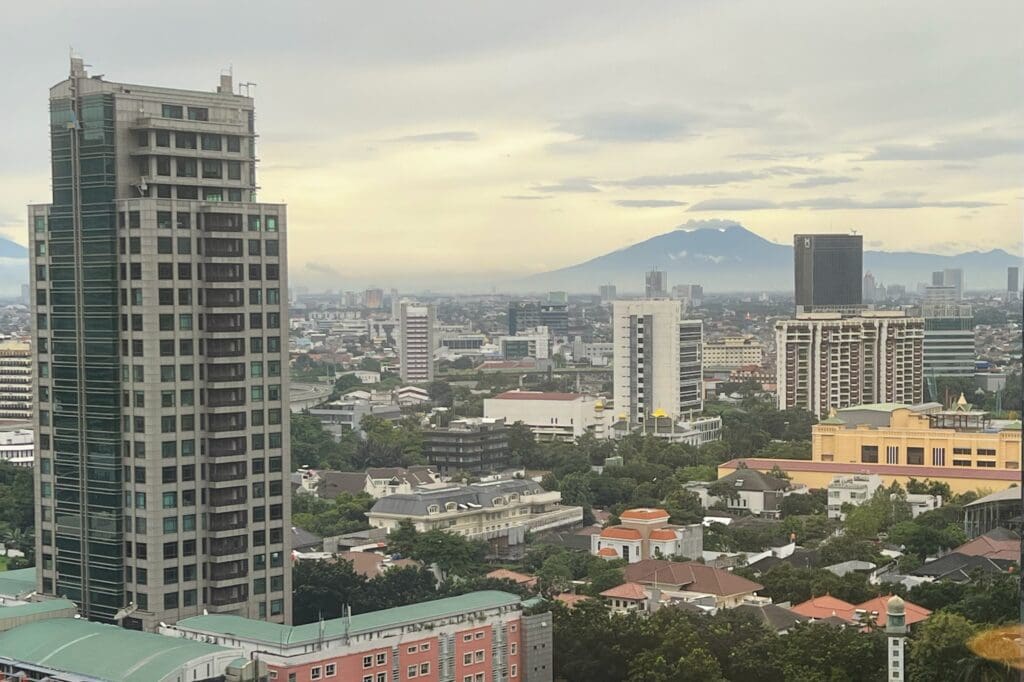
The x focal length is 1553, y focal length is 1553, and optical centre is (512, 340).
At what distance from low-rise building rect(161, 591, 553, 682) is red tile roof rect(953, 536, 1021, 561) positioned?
306cm

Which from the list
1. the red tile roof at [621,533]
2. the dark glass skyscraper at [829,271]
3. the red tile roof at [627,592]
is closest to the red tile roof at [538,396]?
the dark glass skyscraper at [829,271]

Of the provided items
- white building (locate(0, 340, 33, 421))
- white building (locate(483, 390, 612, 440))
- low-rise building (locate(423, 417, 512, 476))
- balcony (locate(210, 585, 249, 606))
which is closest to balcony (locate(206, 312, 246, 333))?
balcony (locate(210, 585, 249, 606))

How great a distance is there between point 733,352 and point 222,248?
22.7 m

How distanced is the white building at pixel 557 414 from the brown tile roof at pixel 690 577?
8.67m

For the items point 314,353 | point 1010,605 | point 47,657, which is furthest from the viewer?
point 314,353

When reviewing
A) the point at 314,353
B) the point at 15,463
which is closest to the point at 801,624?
the point at 15,463

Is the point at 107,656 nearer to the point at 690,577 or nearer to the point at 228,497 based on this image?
the point at 228,497

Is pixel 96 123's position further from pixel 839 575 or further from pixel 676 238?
pixel 676 238

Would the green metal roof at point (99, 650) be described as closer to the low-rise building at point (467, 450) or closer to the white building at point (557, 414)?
the low-rise building at point (467, 450)

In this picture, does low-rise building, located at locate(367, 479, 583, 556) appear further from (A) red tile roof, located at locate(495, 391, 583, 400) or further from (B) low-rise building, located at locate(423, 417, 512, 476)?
(A) red tile roof, located at locate(495, 391, 583, 400)

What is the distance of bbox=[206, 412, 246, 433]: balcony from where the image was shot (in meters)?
6.32

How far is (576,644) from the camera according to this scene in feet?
20.4

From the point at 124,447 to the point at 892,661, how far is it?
3089mm

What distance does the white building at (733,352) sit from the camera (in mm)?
28000
